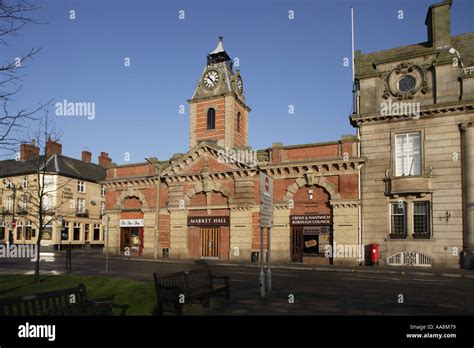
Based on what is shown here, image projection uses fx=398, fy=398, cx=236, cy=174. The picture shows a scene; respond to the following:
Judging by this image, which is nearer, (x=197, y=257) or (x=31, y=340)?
(x=31, y=340)

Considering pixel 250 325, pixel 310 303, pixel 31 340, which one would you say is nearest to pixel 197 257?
pixel 310 303

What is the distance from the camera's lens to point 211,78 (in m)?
40.0

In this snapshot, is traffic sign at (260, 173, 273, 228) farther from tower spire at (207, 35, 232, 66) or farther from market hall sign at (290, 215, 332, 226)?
tower spire at (207, 35, 232, 66)

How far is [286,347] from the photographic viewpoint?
604 centimetres

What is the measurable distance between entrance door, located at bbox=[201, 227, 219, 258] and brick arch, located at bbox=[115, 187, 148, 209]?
6.36 metres

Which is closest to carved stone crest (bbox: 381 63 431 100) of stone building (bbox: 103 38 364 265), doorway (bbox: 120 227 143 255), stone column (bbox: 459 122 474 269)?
stone column (bbox: 459 122 474 269)

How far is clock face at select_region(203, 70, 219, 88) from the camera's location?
130 ft

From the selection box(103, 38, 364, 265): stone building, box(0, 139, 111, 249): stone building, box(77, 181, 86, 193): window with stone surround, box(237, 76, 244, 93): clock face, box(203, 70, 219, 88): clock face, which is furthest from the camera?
box(77, 181, 86, 193): window with stone surround

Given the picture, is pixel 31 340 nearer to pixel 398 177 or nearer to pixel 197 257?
pixel 398 177

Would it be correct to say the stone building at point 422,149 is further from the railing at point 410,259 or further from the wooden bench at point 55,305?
the wooden bench at point 55,305

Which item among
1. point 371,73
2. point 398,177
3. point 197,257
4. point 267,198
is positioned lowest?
point 197,257

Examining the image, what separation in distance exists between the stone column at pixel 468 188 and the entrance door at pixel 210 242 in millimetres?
17019

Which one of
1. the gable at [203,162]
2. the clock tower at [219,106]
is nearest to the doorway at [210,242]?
the gable at [203,162]

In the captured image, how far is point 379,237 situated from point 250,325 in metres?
19.7
